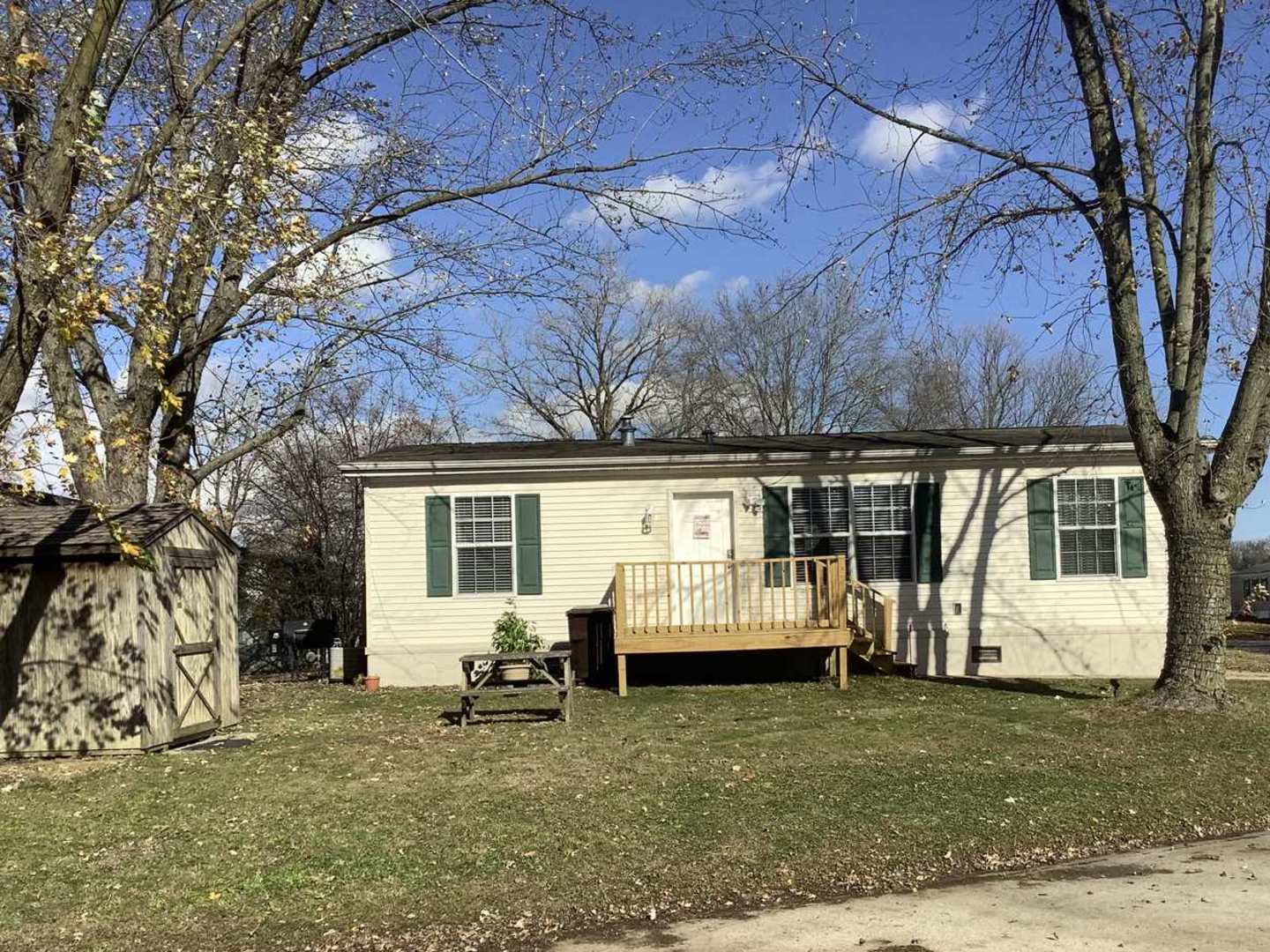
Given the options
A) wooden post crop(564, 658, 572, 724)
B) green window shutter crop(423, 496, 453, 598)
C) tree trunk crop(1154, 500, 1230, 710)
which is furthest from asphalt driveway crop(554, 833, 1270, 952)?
green window shutter crop(423, 496, 453, 598)

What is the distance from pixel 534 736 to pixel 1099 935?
526cm

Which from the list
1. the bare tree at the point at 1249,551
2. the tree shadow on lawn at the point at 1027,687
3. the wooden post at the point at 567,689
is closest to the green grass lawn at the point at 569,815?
the wooden post at the point at 567,689

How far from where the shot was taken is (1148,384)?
31.1 ft

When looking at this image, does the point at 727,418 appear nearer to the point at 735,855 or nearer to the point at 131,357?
the point at 131,357

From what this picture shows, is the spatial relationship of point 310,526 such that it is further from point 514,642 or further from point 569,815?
point 569,815

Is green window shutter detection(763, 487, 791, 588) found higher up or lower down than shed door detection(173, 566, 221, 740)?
higher up

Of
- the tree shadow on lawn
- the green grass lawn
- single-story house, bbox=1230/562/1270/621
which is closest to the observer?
the green grass lawn

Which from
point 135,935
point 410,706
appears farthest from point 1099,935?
point 410,706

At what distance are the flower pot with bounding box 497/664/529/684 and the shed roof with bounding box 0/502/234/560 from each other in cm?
421

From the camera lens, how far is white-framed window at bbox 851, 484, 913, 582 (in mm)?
13117

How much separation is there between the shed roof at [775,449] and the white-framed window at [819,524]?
0.58 meters

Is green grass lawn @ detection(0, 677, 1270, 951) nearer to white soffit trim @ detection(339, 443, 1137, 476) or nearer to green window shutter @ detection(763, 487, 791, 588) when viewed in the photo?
green window shutter @ detection(763, 487, 791, 588)

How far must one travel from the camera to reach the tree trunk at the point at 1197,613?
8875 millimetres

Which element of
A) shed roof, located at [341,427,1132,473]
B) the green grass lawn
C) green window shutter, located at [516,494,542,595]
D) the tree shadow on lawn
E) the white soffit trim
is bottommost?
the tree shadow on lawn
